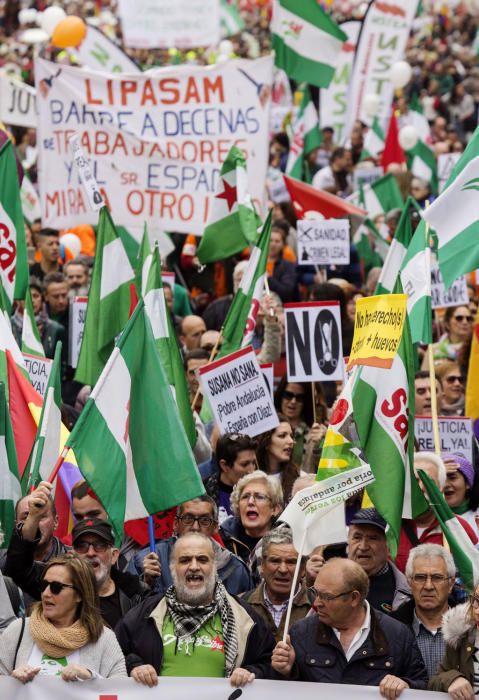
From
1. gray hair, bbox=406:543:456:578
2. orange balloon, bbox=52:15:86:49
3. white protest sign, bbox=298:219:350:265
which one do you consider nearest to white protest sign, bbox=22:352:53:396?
gray hair, bbox=406:543:456:578

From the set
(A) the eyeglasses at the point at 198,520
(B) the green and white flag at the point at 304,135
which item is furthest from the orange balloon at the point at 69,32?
(A) the eyeglasses at the point at 198,520

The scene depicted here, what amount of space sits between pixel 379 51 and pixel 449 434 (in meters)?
11.2

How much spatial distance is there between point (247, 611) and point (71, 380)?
15.1ft

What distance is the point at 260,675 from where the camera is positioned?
6.91 meters

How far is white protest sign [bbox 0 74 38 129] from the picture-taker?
1588 cm

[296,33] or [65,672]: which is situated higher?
[65,672]

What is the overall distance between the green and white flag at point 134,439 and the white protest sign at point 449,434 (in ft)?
6.82

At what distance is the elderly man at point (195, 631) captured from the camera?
6.95m

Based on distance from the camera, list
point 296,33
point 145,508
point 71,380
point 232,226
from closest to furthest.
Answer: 1. point 145,508
2. point 71,380
3. point 232,226
4. point 296,33

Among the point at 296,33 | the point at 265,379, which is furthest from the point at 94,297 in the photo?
the point at 296,33

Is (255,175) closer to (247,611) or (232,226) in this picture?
(232,226)

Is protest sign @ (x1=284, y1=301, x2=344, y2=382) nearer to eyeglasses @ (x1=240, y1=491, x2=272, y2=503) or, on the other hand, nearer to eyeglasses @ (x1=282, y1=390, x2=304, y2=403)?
eyeglasses @ (x1=282, y1=390, x2=304, y2=403)

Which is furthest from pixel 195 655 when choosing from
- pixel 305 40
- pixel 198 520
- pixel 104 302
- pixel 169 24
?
pixel 169 24

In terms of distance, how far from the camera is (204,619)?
7.00 m
